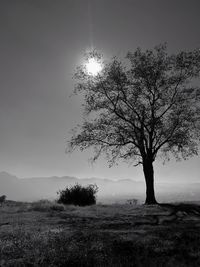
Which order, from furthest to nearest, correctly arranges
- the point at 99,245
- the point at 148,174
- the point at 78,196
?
the point at 148,174
the point at 78,196
the point at 99,245

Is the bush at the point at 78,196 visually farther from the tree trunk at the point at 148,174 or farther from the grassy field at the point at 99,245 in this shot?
the grassy field at the point at 99,245

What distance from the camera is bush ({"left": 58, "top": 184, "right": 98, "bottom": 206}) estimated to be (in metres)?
22.5

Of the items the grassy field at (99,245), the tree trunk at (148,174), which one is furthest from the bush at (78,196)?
the grassy field at (99,245)

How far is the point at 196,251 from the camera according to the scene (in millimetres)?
6492

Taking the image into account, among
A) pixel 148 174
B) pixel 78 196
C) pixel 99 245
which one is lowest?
pixel 99 245

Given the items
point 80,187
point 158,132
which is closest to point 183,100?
point 158,132

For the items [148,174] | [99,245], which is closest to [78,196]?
[148,174]

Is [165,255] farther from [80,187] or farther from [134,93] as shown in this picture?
[134,93]

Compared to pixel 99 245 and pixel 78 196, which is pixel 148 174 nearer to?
pixel 78 196

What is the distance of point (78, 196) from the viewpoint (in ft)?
74.5

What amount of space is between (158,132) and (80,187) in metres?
8.82

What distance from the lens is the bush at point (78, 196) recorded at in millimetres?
22522

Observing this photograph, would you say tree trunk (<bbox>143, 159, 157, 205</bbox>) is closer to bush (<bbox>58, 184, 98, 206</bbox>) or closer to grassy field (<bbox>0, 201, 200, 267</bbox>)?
bush (<bbox>58, 184, 98, 206</bbox>)

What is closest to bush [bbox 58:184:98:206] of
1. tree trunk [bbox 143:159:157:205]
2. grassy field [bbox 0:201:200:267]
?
tree trunk [bbox 143:159:157:205]
